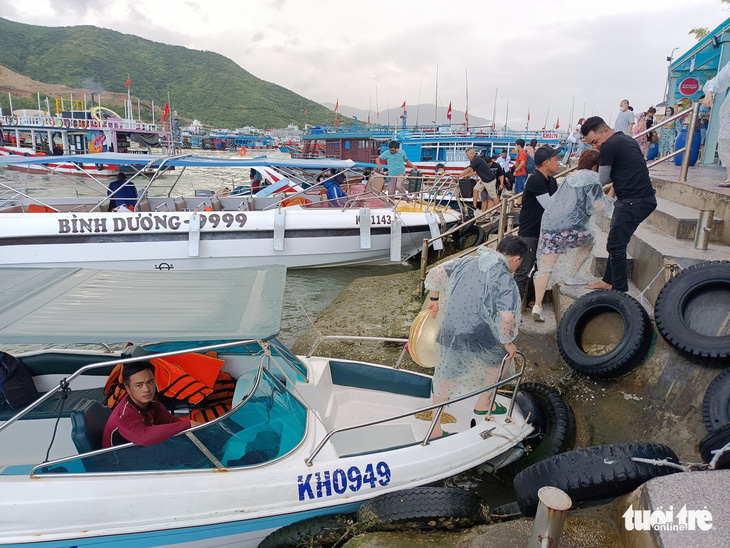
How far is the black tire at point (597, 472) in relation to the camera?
275 cm

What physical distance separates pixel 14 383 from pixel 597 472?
14.3ft

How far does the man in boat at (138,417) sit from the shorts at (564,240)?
3807mm

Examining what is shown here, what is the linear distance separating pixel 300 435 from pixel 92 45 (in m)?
133

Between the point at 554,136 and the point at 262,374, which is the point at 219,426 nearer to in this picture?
the point at 262,374

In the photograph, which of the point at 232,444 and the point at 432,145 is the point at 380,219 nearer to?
the point at 232,444

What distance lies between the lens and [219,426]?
122 inches

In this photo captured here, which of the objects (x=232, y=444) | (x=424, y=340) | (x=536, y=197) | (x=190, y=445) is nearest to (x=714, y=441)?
(x=424, y=340)

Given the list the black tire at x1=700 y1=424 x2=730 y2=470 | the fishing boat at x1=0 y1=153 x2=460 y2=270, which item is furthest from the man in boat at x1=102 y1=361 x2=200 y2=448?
the fishing boat at x1=0 y1=153 x2=460 y2=270

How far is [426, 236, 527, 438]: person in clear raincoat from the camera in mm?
3342

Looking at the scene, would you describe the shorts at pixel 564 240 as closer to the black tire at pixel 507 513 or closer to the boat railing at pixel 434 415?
the boat railing at pixel 434 415

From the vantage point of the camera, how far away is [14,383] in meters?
3.75

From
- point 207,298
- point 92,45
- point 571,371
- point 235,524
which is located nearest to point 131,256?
point 207,298

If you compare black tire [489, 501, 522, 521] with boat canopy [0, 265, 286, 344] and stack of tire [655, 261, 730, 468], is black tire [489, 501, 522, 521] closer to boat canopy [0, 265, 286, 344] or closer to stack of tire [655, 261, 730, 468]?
stack of tire [655, 261, 730, 468]

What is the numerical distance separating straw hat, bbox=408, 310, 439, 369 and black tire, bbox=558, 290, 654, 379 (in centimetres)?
142
